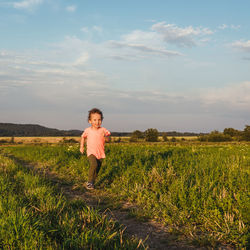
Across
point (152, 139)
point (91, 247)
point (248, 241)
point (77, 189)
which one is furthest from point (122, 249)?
point (152, 139)

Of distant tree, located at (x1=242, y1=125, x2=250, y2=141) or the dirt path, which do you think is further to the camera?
distant tree, located at (x1=242, y1=125, x2=250, y2=141)

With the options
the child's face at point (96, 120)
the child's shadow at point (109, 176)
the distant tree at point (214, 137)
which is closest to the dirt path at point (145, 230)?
the child's shadow at point (109, 176)

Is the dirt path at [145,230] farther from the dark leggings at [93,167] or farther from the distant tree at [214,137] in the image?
the distant tree at [214,137]

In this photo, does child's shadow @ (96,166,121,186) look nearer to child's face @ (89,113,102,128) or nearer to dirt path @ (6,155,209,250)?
dirt path @ (6,155,209,250)

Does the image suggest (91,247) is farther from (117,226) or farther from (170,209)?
(170,209)

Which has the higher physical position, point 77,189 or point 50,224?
point 50,224

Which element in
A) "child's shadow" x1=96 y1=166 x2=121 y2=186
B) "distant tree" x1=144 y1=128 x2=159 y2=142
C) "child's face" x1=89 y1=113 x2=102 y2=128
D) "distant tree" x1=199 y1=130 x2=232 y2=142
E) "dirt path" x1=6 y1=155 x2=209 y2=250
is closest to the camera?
"dirt path" x1=6 y1=155 x2=209 y2=250

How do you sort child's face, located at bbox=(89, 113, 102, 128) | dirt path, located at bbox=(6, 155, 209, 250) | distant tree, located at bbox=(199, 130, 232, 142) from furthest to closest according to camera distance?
distant tree, located at bbox=(199, 130, 232, 142) → child's face, located at bbox=(89, 113, 102, 128) → dirt path, located at bbox=(6, 155, 209, 250)

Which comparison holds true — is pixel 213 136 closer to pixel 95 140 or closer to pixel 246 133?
pixel 246 133

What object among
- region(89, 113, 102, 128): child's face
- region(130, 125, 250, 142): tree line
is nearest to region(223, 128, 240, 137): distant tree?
region(130, 125, 250, 142): tree line

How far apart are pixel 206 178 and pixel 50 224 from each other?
328 centimetres

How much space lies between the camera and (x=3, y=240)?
2740 mm

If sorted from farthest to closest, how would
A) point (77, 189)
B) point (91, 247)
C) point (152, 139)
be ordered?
point (152, 139) < point (77, 189) < point (91, 247)

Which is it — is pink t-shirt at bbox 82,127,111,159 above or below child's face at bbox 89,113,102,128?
below
